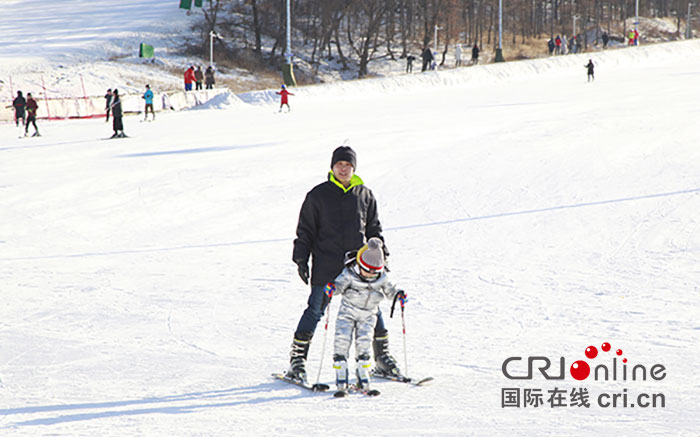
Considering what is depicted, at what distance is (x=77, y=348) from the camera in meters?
5.52

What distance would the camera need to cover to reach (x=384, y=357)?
4941 mm

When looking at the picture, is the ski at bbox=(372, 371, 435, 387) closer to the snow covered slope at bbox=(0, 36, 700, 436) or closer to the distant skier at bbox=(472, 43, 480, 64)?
the snow covered slope at bbox=(0, 36, 700, 436)

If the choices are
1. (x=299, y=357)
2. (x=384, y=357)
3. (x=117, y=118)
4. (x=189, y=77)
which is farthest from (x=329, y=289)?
(x=189, y=77)

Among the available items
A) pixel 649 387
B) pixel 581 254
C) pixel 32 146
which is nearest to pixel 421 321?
pixel 649 387

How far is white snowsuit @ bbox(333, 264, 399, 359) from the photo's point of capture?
14.5ft

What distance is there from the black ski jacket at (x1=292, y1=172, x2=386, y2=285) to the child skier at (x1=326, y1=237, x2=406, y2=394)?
0.14m

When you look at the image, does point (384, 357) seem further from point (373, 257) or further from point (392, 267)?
point (392, 267)

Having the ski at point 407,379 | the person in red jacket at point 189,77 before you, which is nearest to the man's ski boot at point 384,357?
the ski at point 407,379

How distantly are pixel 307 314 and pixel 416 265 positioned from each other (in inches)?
142

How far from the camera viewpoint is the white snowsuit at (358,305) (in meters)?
4.43

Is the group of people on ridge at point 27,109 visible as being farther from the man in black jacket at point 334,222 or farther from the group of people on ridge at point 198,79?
the man in black jacket at point 334,222

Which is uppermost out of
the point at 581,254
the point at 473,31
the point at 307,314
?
the point at 473,31

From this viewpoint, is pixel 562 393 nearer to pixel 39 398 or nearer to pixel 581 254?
pixel 39 398

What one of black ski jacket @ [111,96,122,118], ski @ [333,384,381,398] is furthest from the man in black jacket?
black ski jacket @ [111,96,122,118]
